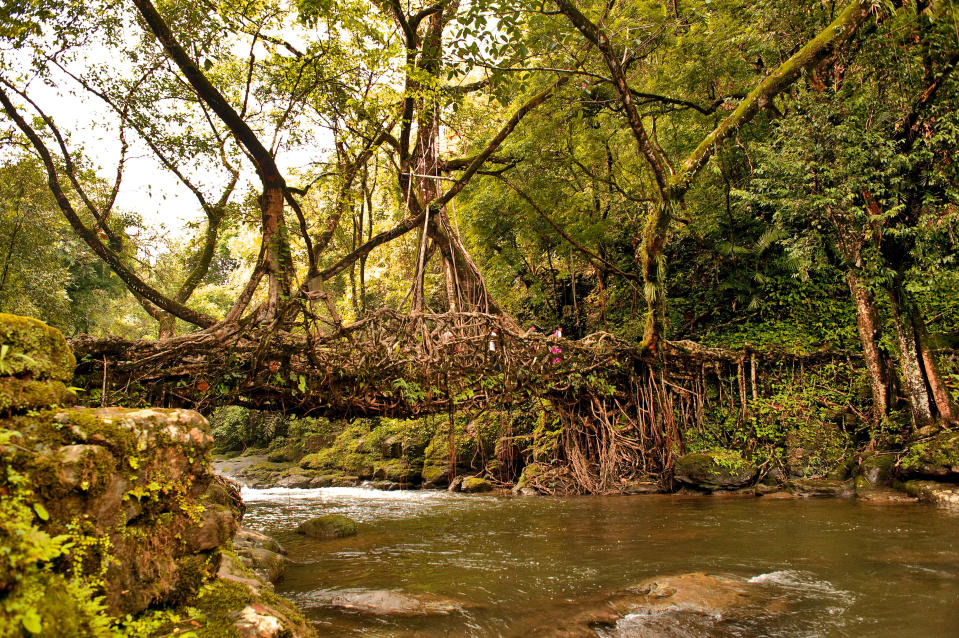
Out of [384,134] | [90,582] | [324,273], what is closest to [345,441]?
[324,273]

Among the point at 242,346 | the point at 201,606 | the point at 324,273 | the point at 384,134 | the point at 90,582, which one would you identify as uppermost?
the point at 384,134

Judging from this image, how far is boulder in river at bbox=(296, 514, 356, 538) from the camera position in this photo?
759cm

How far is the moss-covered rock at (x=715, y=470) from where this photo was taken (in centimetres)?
1016

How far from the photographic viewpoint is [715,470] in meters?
10.3

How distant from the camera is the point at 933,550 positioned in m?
5.21

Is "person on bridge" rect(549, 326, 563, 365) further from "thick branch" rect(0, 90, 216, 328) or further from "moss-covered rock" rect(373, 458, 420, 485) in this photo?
"moss-covered rock" rect(373, 458, 420, 485)

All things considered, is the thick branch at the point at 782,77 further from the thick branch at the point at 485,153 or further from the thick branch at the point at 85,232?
the thick branch at the point at 85,232

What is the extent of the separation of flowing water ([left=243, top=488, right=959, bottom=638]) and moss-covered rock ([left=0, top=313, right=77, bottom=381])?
2447 millimetres

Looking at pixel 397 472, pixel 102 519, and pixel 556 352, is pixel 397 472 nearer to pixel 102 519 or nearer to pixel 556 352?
pixel 556 352

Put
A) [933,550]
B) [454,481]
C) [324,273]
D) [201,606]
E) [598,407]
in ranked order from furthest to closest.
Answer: [454,481] → [598,407] → [324,273] → [933,550] → [201,606]

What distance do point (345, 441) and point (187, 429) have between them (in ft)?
58.3

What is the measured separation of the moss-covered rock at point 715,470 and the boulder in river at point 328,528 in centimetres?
661

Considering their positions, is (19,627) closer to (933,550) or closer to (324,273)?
(933,550)

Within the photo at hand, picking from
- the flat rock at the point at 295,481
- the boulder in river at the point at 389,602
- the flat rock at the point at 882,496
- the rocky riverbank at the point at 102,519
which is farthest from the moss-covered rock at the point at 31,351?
the flat rock at the point at 295,481
